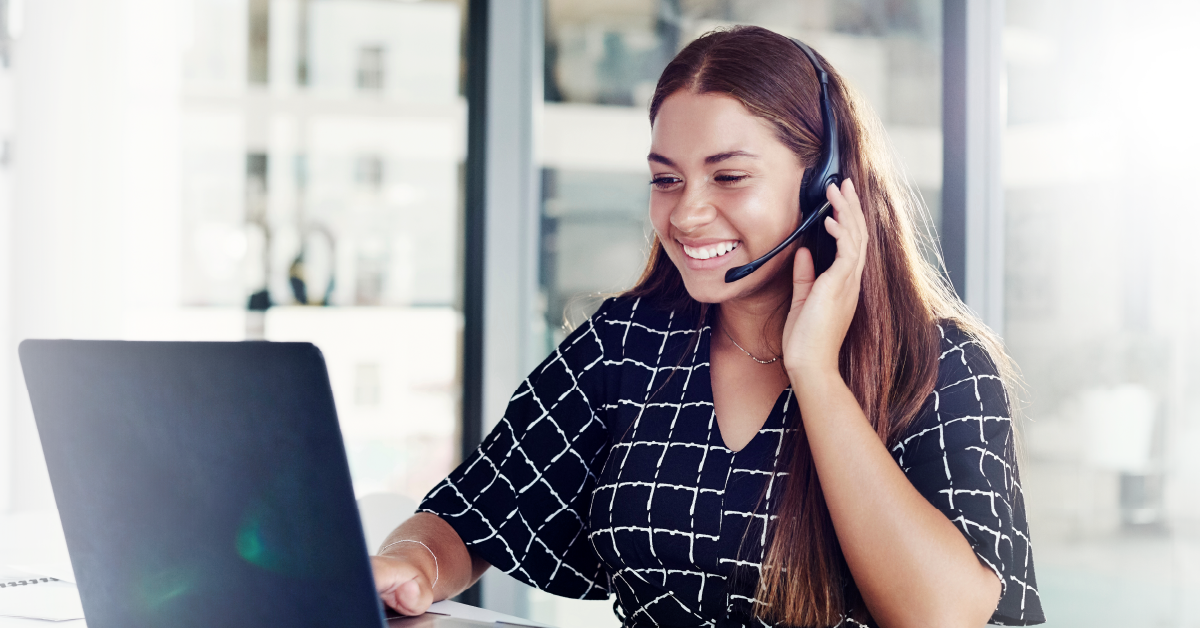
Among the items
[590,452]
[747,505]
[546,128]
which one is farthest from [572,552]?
[546,128]

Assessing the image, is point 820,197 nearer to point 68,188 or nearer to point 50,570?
point 50,570

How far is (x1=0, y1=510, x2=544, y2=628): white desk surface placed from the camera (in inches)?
37.9

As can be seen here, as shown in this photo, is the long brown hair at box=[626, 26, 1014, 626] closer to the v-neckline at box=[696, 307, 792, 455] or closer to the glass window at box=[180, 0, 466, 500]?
the v-neckline at box=[696, 307, 792, 455]

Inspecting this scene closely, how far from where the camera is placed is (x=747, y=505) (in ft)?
3.62

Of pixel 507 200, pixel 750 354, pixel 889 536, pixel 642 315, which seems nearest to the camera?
pixel 889 536

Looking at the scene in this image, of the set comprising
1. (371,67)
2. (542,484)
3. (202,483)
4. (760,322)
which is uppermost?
(371,67)

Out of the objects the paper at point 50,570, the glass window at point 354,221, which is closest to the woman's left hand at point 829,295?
the paper at point 50,570

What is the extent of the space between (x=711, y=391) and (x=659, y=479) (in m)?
0.14

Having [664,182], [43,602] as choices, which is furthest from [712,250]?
[43,602]

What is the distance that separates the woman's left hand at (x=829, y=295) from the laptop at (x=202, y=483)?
0.57 m

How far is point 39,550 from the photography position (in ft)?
4.35

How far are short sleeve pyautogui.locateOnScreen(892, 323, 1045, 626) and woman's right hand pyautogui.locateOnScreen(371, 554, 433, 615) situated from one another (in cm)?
53

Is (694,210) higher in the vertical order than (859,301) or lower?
higher

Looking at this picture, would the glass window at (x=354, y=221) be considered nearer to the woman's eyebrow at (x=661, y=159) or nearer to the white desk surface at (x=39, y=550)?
the white desk surface at (x=39, y=550)
